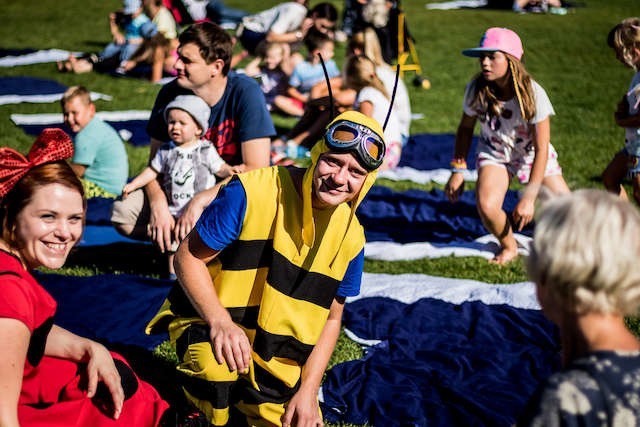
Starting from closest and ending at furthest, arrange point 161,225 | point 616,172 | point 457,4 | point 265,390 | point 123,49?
1. point 265,390
2. point 161,225
3. point 616,172
4. point 123,49
5. point 457,4

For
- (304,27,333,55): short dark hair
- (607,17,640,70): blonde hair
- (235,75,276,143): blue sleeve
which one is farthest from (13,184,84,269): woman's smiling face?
(304,27,333,55): short dark hair

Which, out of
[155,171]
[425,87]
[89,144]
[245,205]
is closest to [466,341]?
[245,205]

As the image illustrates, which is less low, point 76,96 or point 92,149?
point 76,96

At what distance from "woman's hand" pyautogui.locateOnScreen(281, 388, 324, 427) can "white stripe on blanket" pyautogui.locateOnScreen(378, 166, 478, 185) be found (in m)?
4.82

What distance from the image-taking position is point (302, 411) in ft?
10.2

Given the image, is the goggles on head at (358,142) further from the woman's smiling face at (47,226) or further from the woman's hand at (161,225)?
the woman's hand at (161,225)

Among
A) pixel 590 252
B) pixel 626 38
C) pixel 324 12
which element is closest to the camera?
pixel 590 252

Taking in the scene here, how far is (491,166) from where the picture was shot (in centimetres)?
584

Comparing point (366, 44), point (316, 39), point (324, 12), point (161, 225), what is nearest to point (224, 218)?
point (161, 225)

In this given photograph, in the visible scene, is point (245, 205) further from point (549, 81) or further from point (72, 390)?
point (549, 81)

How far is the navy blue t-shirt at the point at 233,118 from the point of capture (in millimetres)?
5031

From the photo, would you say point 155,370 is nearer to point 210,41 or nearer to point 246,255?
point 246,255

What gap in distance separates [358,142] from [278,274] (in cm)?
68

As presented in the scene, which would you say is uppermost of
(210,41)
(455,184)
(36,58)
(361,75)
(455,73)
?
(210,41)
